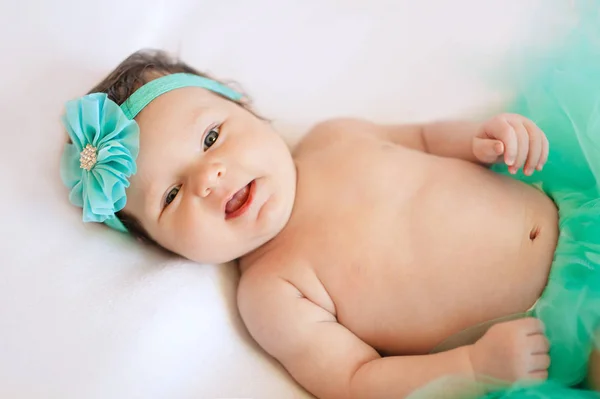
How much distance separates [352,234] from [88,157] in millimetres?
426

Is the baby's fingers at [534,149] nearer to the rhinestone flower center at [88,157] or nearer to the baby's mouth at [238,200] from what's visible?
the baby's mouth at [238,200]

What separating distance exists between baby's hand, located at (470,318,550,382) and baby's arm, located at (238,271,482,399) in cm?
4

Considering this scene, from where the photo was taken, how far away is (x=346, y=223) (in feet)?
3.22

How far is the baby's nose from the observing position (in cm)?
92

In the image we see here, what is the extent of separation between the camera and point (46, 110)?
1129 mm

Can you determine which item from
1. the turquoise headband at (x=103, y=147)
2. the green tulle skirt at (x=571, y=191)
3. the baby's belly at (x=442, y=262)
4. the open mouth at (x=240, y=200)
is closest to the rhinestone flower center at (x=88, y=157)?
the turquoise headband at (x=103, y=147)

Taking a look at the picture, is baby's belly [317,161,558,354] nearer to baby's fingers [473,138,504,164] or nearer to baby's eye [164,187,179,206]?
baby's fingers [473,138,504,164]

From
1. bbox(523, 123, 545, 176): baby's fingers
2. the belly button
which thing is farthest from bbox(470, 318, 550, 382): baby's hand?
bbox(523, 123, 545, 176): baby's fingers

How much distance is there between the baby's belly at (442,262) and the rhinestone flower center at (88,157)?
390 millimetres

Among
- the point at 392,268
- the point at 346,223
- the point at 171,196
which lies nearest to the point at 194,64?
the point at 171,196

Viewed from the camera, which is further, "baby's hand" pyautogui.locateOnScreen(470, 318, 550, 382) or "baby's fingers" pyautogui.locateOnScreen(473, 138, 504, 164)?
"baby's fingers" pyautogui.locateOnScreen(473, 138, 504, 164)

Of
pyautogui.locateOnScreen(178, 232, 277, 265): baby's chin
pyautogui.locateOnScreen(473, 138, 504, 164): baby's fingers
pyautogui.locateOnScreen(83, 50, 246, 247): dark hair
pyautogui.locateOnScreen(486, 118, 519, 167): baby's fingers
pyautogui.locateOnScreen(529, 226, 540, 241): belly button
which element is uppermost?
pyautogui.locateOnScreen(486, 118, 519, 167): baby's fingers

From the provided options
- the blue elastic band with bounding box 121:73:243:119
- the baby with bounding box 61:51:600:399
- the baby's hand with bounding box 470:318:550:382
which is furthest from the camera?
the blue elastic band with bounding box 121:73:243:119

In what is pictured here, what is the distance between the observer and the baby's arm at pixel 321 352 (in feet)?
2.77
